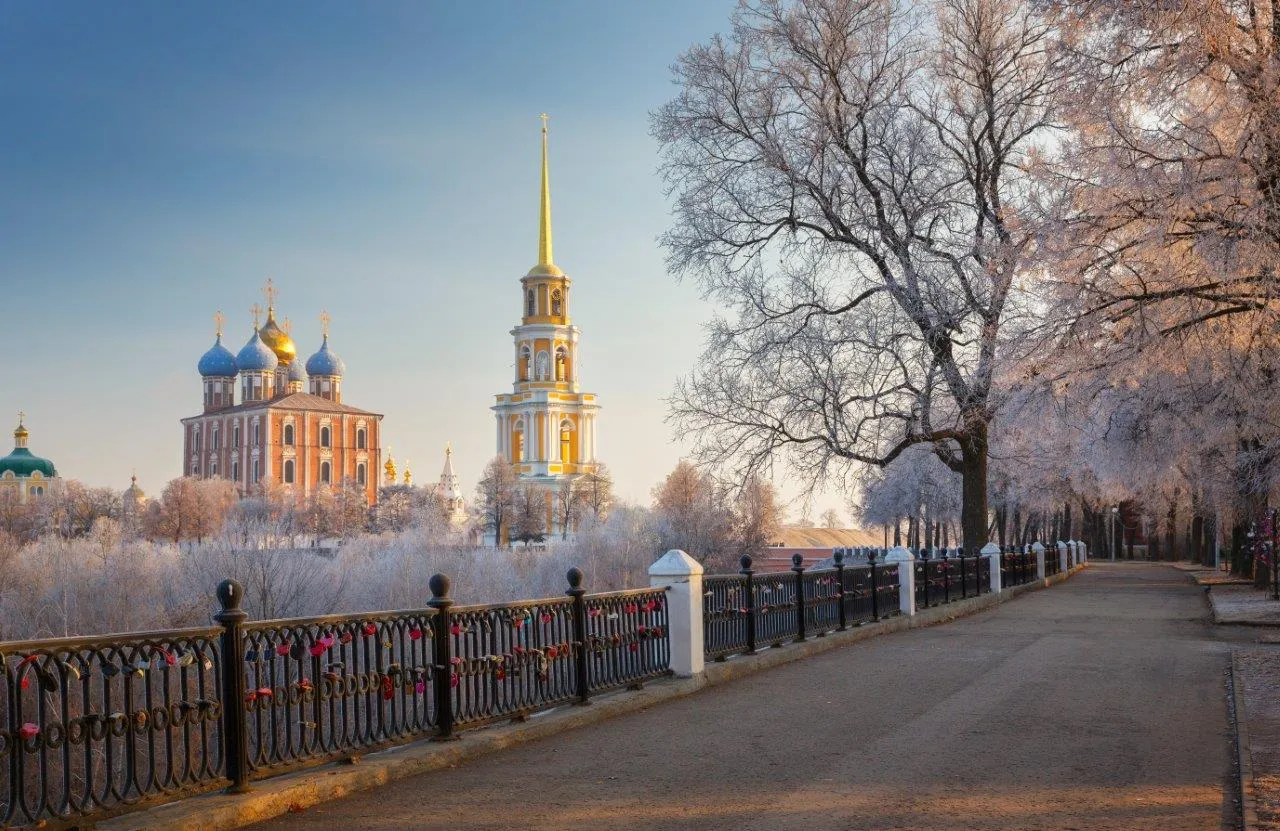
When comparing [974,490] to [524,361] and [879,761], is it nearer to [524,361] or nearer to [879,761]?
[879,761]

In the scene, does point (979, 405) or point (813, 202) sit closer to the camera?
point (979, 405)

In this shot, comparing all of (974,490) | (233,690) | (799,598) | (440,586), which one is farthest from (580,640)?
(974,490)

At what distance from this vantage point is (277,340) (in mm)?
149000

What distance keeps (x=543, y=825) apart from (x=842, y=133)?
22.4 meters

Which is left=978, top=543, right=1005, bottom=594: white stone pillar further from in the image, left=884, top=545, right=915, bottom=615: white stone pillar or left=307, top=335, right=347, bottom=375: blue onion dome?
Answer: left=307, top=335, right=347, bottom=375: blue onion dome

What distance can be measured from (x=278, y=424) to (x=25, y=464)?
35.2 meters

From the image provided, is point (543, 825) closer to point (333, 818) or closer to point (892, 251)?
point (333, 818)

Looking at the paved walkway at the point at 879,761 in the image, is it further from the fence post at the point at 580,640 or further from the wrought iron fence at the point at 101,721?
the wrought iron fence at the point at 101,721

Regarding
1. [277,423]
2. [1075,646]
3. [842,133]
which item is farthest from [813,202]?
[277,423]

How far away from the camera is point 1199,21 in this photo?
1446cm

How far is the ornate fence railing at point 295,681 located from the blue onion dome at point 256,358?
135261 mm

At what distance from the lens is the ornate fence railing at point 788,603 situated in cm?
1479

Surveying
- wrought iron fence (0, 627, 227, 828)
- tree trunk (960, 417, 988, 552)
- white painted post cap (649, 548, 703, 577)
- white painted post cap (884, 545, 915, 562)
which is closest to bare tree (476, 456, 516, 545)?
tree trunk (960, 417, 988, 552)

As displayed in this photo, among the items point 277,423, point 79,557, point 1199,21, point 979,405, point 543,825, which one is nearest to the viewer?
point 543,825
